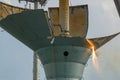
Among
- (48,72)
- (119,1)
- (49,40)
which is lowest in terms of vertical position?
(48,72)

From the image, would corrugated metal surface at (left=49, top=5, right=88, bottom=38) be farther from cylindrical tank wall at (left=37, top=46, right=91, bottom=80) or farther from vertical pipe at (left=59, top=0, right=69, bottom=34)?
cylindrical tank wall at (left=37, top=46, right=91, bottom=80)

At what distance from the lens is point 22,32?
54.1 metres

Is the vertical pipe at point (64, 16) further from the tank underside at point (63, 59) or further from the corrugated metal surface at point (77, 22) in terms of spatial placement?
the tank underside at point (63, 59)

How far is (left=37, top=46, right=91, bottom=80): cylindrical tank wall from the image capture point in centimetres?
5294

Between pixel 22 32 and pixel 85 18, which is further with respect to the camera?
pixel 85 18

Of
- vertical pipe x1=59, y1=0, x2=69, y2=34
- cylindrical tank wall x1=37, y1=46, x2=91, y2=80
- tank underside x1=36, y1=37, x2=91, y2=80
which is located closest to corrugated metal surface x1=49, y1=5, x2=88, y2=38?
vertical pipe x1=59, y1=0, x2=69, y2=34

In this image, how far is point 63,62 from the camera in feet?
174

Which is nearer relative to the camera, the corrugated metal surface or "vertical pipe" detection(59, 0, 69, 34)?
"vertical pipe" detection(59, 0, 69, 34)

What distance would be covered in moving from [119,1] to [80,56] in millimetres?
9216

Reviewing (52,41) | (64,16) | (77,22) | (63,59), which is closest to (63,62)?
(63,59)

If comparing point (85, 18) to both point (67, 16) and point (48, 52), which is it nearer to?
point (67, 16)

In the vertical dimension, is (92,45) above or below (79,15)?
below

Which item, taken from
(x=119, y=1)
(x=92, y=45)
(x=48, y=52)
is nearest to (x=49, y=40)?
(x=48, y=52)

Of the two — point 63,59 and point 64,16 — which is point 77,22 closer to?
point 64,16
